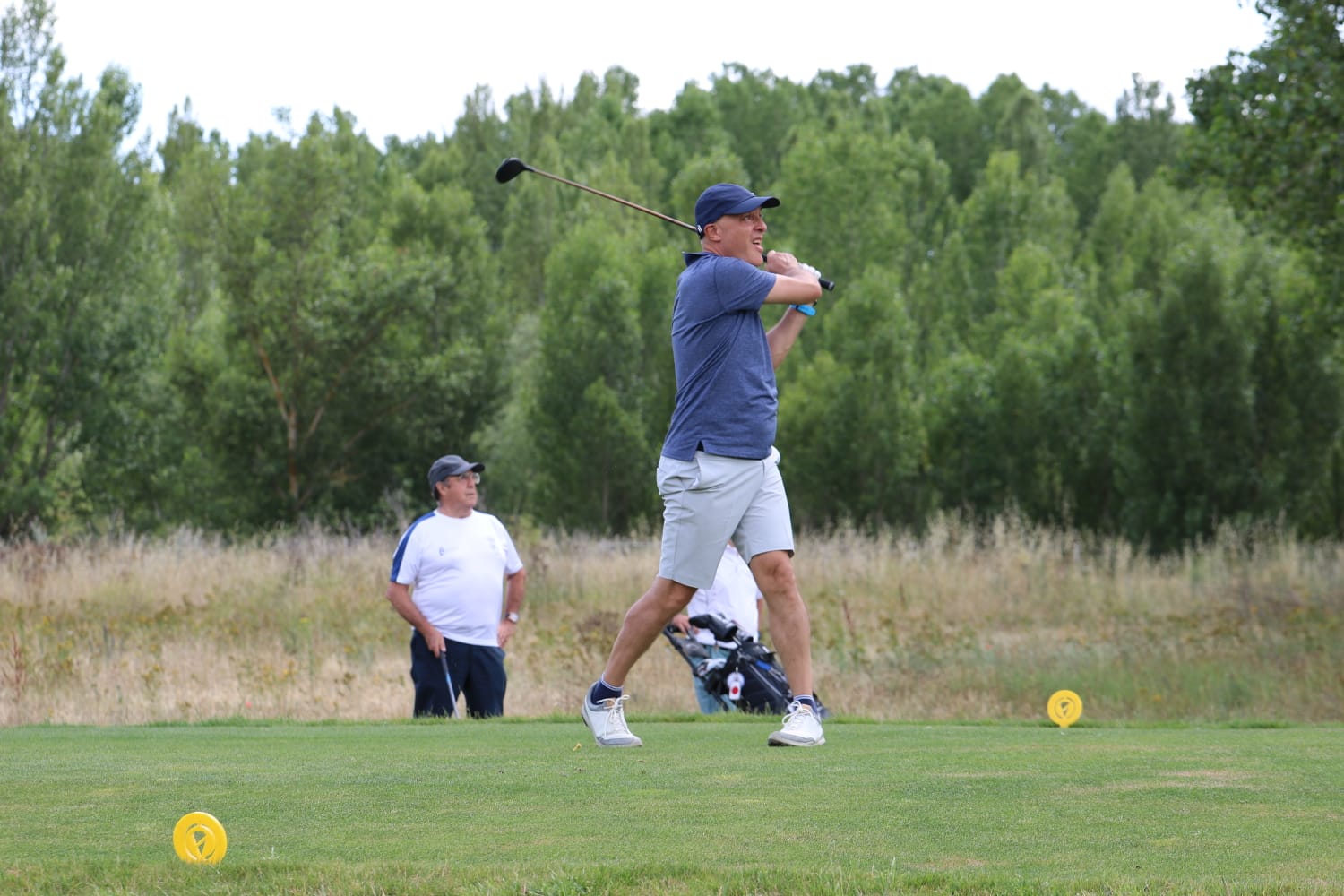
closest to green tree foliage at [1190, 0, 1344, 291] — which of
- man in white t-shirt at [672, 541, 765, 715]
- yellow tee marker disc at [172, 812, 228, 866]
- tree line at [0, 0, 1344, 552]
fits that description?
tree line at [0, 0, 1344, 552]

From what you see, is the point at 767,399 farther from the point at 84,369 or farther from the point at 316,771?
the point at 84,369

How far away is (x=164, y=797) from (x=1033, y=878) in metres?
2.89

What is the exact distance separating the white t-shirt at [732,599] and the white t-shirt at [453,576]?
51.0 inches

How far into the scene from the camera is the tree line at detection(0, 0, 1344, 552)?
1083 inches

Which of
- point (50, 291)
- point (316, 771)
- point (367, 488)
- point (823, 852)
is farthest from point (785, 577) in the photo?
point (367, 488)

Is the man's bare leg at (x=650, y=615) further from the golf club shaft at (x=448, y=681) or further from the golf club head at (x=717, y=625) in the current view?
the golf club shaft at (x=448, y=681)

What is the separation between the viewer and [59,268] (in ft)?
95.2

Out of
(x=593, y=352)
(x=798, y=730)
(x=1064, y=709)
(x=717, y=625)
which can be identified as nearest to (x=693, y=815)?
(x=798, y=730)

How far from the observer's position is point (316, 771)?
565cm

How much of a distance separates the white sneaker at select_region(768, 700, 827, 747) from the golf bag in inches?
108

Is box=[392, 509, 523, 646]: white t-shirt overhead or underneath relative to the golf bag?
overhead

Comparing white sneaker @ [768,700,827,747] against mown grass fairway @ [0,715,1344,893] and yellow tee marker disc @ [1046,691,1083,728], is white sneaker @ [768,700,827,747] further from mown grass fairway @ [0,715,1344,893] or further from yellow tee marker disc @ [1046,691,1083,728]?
yellow tee marker disc @ [1046,691,1083,728]

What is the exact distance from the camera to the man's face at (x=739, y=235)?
629 cm

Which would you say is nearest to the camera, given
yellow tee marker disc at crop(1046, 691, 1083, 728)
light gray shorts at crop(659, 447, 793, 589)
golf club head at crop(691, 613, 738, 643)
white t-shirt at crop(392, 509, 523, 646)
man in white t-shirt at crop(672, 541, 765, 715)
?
light gray shorts at crop(659, 447, 793, 589)
